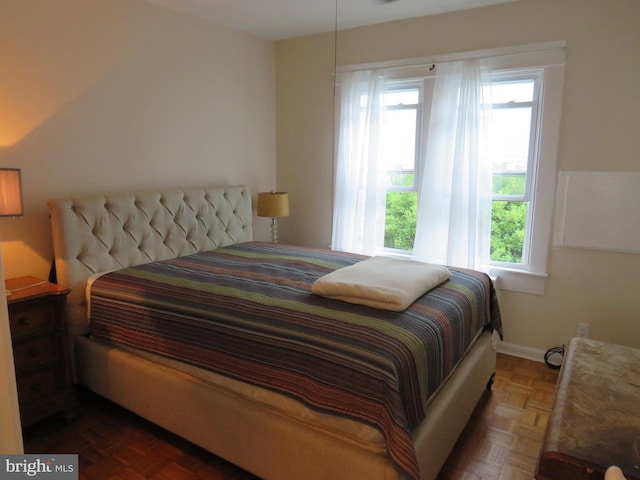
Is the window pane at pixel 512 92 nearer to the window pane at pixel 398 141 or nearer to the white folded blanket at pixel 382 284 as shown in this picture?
the window pane at pixel 398 141

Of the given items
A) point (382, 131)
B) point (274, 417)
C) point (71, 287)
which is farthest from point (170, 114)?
point (274, 417)

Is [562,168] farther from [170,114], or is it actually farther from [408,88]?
[170,114]

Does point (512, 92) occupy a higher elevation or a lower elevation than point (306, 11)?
lower

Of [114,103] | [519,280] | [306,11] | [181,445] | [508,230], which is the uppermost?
[306,11]

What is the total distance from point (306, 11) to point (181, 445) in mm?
3194

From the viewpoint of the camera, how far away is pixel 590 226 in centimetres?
295

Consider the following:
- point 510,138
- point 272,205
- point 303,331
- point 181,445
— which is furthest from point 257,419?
point 510,138

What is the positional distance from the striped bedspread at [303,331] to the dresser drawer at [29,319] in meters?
0.27

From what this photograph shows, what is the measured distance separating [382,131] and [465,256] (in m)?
1.28

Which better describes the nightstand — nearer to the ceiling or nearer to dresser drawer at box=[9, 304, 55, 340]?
dresser drawer at box=[9, 304, 55, 340]

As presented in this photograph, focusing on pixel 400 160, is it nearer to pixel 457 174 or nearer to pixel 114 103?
pixel 457 174

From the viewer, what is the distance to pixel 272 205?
12.7 ft

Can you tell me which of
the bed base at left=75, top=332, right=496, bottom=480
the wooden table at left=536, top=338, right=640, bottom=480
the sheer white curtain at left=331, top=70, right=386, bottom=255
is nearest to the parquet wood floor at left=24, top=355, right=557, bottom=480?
the bed base at left=75, top=332, right=496, bottom=480

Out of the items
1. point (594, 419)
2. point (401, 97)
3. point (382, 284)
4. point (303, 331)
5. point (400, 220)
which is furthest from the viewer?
point (400, 220)
